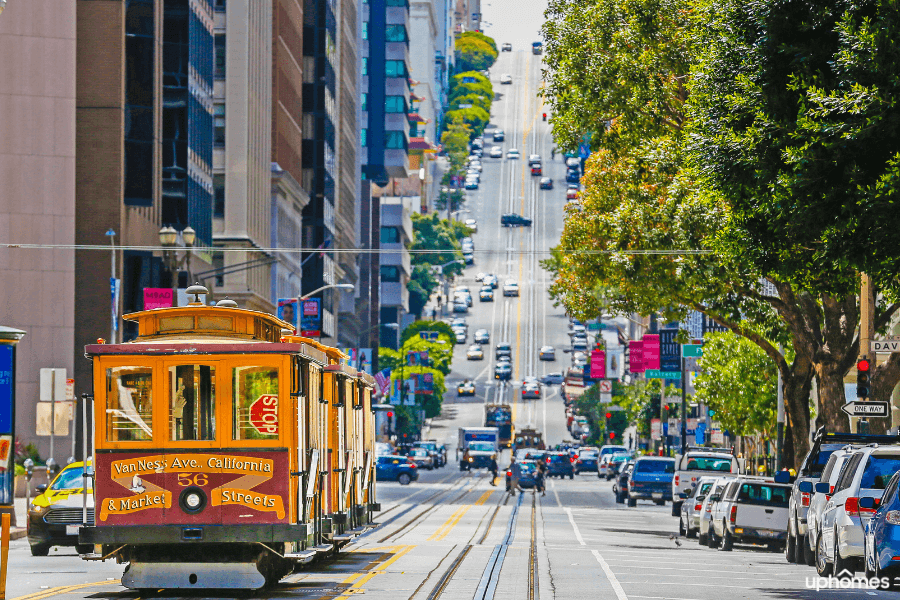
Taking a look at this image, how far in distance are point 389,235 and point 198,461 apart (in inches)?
5734

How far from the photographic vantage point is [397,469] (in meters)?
76.5

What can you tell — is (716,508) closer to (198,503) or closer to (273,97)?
(198,503)

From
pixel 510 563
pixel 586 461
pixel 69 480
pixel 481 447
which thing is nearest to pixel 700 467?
pixel 510 563

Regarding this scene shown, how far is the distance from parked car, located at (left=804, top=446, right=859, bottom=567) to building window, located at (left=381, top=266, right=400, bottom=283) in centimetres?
13897

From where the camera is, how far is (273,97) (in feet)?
289

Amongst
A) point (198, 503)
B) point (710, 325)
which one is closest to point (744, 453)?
point (710, 325)

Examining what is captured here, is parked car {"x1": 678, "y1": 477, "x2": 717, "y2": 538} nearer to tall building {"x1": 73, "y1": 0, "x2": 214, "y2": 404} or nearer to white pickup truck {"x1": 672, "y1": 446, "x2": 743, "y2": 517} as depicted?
white pickup truck {"x1": 672, "y1": 446, "x2": 743, "y2": 517}

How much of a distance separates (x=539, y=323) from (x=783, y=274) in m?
149

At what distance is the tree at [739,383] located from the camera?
2525 inches

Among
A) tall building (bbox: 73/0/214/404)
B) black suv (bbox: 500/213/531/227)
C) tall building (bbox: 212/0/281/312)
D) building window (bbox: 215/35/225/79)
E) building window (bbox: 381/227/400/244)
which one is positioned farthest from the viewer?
black suv (bbox: 500/213/531/227)

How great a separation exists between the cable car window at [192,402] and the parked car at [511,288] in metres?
157

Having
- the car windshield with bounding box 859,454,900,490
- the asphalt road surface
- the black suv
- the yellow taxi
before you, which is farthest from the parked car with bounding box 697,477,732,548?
the black suv

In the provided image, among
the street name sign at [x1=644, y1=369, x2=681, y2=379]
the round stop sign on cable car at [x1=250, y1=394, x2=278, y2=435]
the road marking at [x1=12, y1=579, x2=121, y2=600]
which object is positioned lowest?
the road marking at [x1=12, y1=579, x2=121, y2=600]

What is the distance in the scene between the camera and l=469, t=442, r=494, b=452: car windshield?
98.2 m
